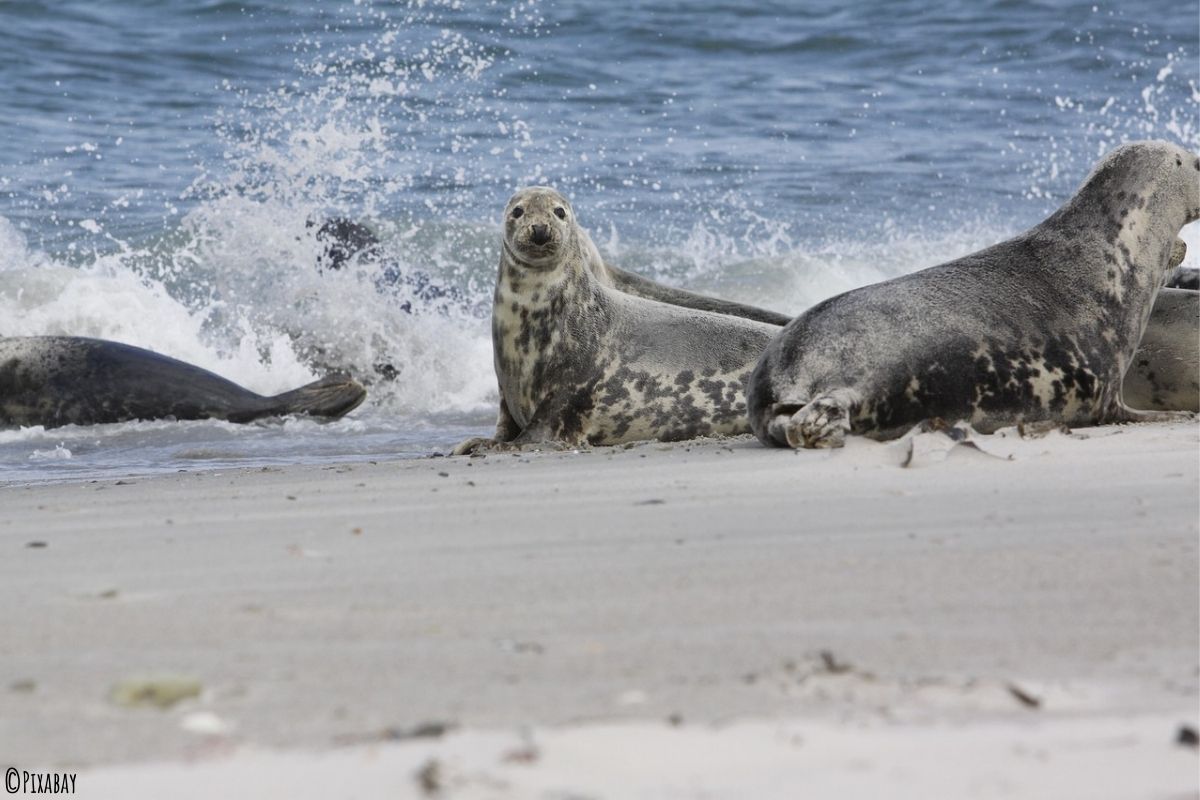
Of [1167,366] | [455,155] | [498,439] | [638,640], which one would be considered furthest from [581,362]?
[455,155]

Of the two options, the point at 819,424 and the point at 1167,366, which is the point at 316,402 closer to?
the point at 819,424

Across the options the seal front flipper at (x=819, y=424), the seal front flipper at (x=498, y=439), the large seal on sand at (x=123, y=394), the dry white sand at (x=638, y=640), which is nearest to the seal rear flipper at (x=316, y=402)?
the large seal on sand at (x=123, y=394)

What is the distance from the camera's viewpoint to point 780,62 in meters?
19.2

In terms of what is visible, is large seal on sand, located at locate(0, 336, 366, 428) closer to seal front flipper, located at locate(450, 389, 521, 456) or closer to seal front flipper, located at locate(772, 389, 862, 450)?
seal front flipper, located at locate(450, 389, 521, 456)

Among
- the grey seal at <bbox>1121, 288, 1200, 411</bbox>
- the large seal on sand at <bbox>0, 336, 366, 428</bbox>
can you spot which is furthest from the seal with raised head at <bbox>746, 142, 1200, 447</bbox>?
the large seal on sand at <bbox>0, 336, 366, 428</bbox>

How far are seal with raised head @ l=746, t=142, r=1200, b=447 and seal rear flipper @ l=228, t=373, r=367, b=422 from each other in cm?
278

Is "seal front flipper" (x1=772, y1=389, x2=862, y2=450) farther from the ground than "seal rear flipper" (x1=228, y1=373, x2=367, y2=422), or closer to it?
farther from the ground

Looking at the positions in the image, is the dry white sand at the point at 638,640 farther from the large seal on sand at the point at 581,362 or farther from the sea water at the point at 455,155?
the sea water at the point at 455,155

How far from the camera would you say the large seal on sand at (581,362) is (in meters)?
5.93

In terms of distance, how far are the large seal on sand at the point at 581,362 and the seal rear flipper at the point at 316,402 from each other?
134 centimetres

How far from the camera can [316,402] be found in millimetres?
7223

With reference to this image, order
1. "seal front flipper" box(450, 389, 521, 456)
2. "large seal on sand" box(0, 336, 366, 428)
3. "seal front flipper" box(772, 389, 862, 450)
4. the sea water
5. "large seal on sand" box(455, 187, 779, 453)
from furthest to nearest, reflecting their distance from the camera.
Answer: the sea water < "large seal on sand" box(0, 336, 366, 428) < "large seal on sand" box(455, 187, 779, 453) < "seal front flipper" box(450, 389, 521, 456) < "seal front flipper" box(772, 389, 862, 450)

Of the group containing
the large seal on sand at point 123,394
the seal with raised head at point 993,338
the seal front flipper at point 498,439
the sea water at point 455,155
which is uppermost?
the sea water at point 455,155

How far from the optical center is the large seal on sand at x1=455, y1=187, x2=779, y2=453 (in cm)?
593
